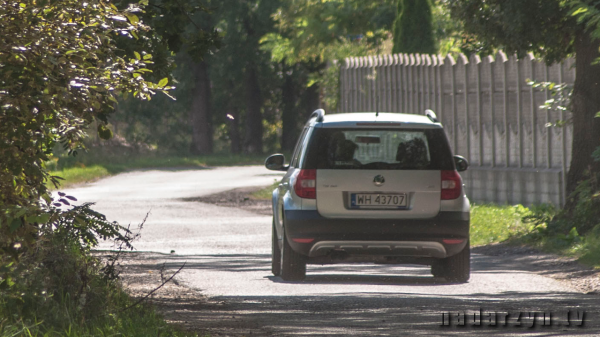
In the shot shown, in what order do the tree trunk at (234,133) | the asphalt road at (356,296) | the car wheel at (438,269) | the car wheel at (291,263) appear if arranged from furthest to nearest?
1. the tree trunk at (234,133)
2. the car wheel at (438,269)
3. the car wheel at (291,263)
4. the asphalt road at (356,296)

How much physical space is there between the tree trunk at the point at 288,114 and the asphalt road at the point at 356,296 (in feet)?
131

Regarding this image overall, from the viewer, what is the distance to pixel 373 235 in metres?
10.3

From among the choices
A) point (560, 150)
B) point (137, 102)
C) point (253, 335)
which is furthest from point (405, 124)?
point (137, 102)

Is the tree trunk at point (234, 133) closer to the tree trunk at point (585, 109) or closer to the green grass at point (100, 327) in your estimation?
the tree trunk at point (585, 109)

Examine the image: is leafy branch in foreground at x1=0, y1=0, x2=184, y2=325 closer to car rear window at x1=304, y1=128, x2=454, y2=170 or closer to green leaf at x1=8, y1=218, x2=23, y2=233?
green leaf at x1=8, y1=218, x2=23, y2=233

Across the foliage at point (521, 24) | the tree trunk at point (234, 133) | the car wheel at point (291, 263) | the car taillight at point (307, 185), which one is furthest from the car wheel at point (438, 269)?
the tree trunk at point (234, 133)

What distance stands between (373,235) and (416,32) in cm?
1908

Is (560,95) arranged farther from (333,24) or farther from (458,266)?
(333,24)

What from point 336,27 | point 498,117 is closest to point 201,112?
point 336,27

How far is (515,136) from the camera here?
19.4m

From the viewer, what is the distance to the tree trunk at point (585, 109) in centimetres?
1515

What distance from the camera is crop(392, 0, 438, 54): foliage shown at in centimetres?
2873

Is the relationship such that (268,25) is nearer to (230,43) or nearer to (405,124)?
(230,43)

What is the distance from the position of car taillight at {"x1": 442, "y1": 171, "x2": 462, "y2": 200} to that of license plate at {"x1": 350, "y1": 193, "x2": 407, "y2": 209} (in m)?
0.39
